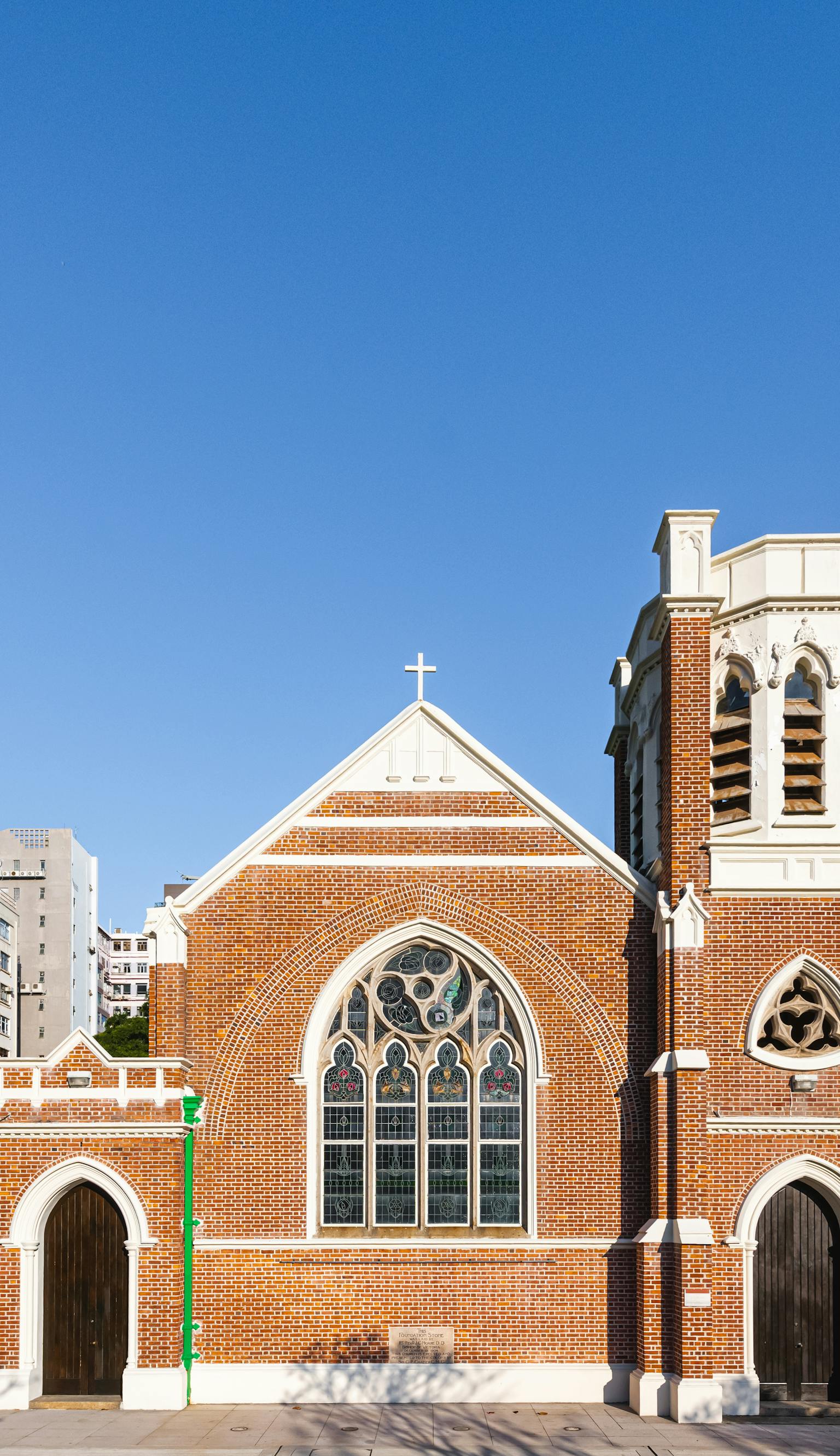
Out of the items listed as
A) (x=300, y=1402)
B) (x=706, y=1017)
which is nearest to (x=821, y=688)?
(x=706, y=1017)

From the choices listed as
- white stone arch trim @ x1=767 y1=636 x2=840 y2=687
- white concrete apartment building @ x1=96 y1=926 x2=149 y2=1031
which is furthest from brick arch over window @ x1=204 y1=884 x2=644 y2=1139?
white concrete apartment building @ x1=96 y1=926 x2=149 y2=1031

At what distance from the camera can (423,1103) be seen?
18.4 meters

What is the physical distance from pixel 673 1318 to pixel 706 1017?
3.68m

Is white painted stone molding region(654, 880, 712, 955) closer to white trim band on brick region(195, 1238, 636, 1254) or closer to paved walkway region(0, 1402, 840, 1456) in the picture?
white trim band on brick region(195, 1238, 636, 1254)

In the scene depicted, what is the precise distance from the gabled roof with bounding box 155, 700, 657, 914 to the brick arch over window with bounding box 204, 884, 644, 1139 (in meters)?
1.38

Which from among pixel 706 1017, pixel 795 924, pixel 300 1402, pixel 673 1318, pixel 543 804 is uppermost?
pixel 543 804

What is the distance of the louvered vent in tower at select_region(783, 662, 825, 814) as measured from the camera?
60.1ft

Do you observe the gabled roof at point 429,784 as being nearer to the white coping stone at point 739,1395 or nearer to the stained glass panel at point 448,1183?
the stained glass panel at point 448,1183

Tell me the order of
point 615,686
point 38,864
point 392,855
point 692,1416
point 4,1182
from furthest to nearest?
point 38,864 → point 615,686 → point 392,855 → point 4,1182 → point 692,1416

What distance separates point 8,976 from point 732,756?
89.6 meters

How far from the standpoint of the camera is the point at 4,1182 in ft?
57.9

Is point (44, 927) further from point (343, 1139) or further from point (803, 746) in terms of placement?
point (803, 746)

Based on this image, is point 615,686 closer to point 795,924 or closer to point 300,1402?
point 795,924

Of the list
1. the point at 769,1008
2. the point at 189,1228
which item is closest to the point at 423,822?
the point at 769,1008
